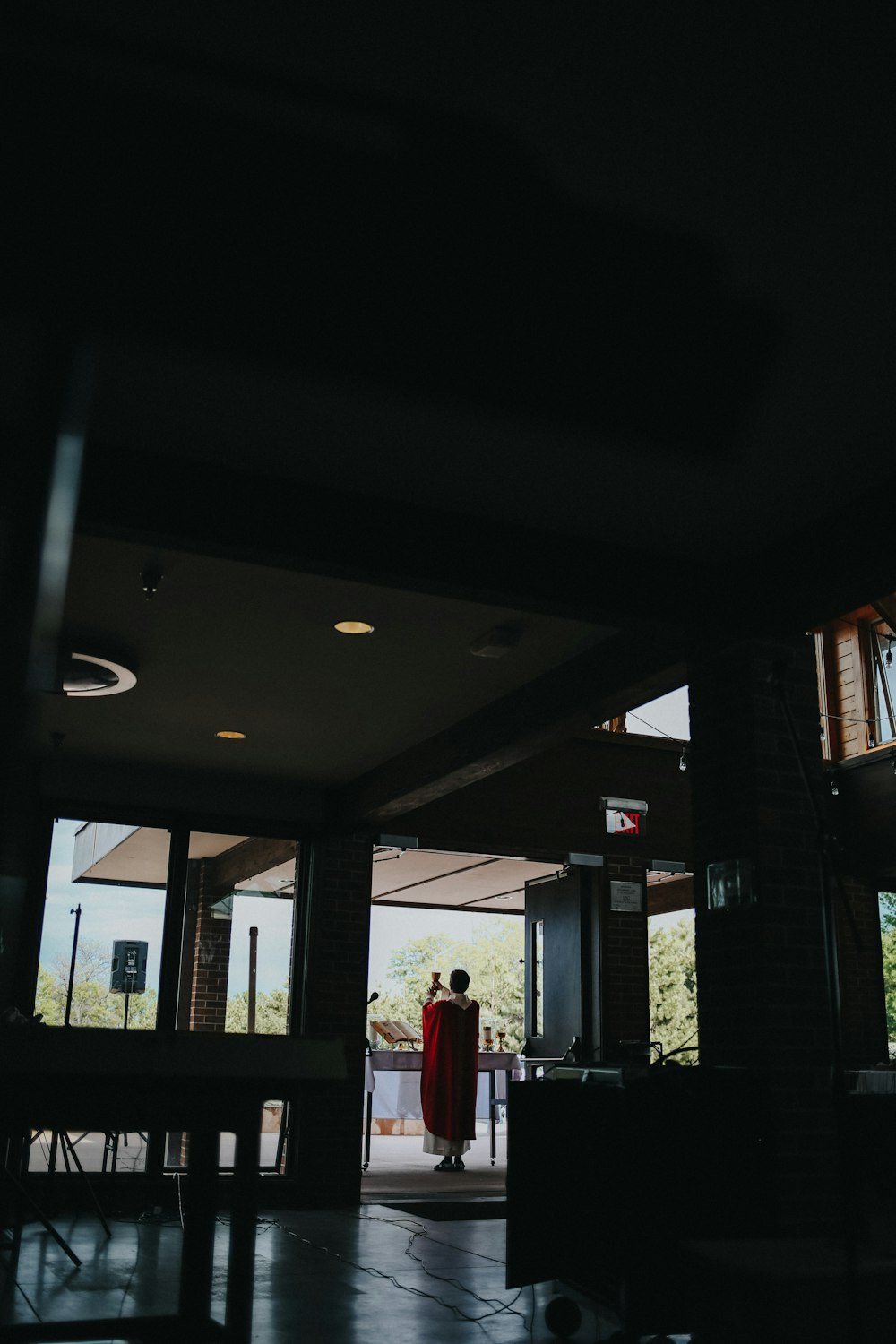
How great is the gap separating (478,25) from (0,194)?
108cm

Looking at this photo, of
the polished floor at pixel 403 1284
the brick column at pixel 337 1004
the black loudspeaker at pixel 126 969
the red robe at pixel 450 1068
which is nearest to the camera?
the polished floor at pixel 403 1284

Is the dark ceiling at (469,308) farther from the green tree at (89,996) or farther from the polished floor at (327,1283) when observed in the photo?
the green tree at (89,996)

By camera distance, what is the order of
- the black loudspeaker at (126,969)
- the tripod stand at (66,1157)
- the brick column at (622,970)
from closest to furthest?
the tripod stand at (66,1157)
the black loudspeaker at (126,969)
the brick column at (622,970)

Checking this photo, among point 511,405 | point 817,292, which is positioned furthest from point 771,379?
point 511,405

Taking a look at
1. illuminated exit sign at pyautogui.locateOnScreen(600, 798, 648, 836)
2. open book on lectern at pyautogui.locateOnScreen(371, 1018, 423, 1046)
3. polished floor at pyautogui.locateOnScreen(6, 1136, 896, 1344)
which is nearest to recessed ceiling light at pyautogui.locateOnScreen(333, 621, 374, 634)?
polished floor at pyautogui.locateOnScreen(6, 1136, 896, 1344)

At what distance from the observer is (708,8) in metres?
2.19

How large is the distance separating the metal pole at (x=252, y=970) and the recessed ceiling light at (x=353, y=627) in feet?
12.2

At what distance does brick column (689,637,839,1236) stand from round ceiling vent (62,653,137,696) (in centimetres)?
269

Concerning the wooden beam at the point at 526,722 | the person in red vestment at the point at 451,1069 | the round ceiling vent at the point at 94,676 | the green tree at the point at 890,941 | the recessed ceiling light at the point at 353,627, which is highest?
the recessed ceiling light at the point at 353,627

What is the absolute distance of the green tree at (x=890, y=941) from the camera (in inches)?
444

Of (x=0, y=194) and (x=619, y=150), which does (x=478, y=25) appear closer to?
(x=619, y=150)

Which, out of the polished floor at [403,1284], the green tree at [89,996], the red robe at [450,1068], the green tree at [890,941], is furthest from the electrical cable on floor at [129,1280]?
the green tree at [890,941]

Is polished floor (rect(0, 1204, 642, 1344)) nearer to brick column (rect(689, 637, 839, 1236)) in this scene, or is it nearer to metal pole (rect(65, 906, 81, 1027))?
brick column (rect(689, 637, 839, 1236))

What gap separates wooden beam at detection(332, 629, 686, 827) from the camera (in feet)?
16.2
